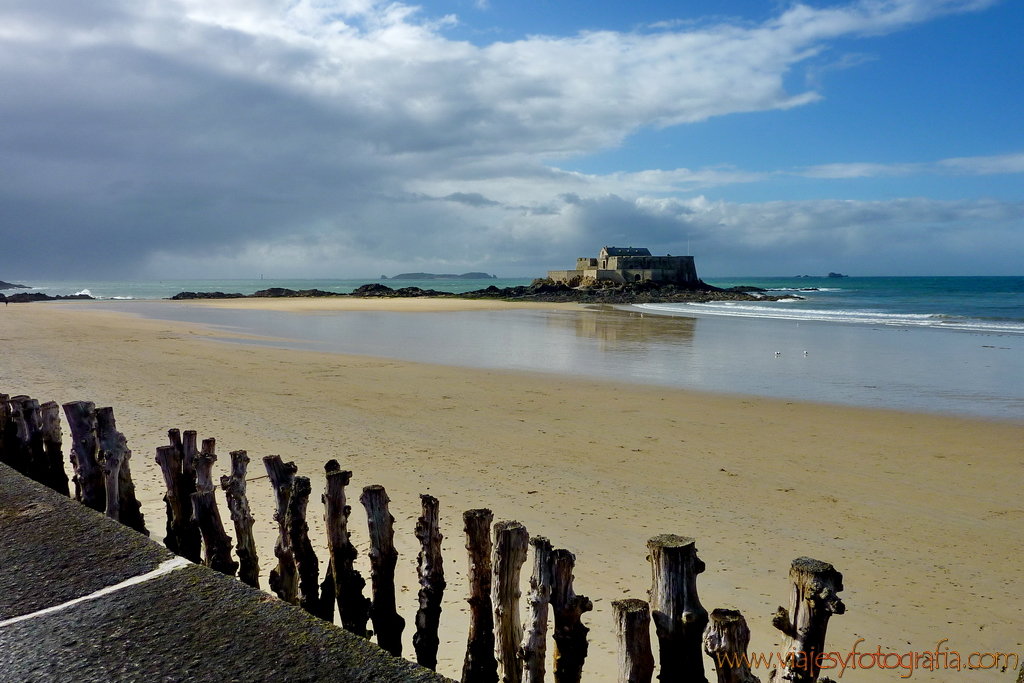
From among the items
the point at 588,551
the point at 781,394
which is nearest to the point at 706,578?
the point at 588,551

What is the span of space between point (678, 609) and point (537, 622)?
0.61 m

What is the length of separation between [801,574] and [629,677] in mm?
745

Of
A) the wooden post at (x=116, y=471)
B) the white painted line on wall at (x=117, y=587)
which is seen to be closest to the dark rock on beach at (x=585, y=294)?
the wooden post at (x=116, y=471)

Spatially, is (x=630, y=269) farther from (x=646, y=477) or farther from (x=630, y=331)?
(x=646, y=477)

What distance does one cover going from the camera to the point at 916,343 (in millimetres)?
22922

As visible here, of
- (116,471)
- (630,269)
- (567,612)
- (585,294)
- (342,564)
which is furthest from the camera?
(630,269)

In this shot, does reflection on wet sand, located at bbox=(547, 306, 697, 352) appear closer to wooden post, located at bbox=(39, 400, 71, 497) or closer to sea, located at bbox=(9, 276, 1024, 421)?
sea, located at bbox=(9, 276, 1024, 421)

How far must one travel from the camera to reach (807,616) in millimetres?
2133

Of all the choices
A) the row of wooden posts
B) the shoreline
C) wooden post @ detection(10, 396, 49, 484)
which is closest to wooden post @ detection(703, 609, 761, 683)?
the row of wooden posts

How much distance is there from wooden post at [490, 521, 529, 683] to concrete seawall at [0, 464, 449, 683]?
0.57 m

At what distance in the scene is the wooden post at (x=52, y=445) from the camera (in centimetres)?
474

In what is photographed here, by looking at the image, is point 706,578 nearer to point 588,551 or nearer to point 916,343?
point 588,551

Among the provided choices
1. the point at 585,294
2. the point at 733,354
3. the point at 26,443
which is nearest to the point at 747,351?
the point at 733,354

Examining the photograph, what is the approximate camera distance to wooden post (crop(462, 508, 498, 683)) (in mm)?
2932
